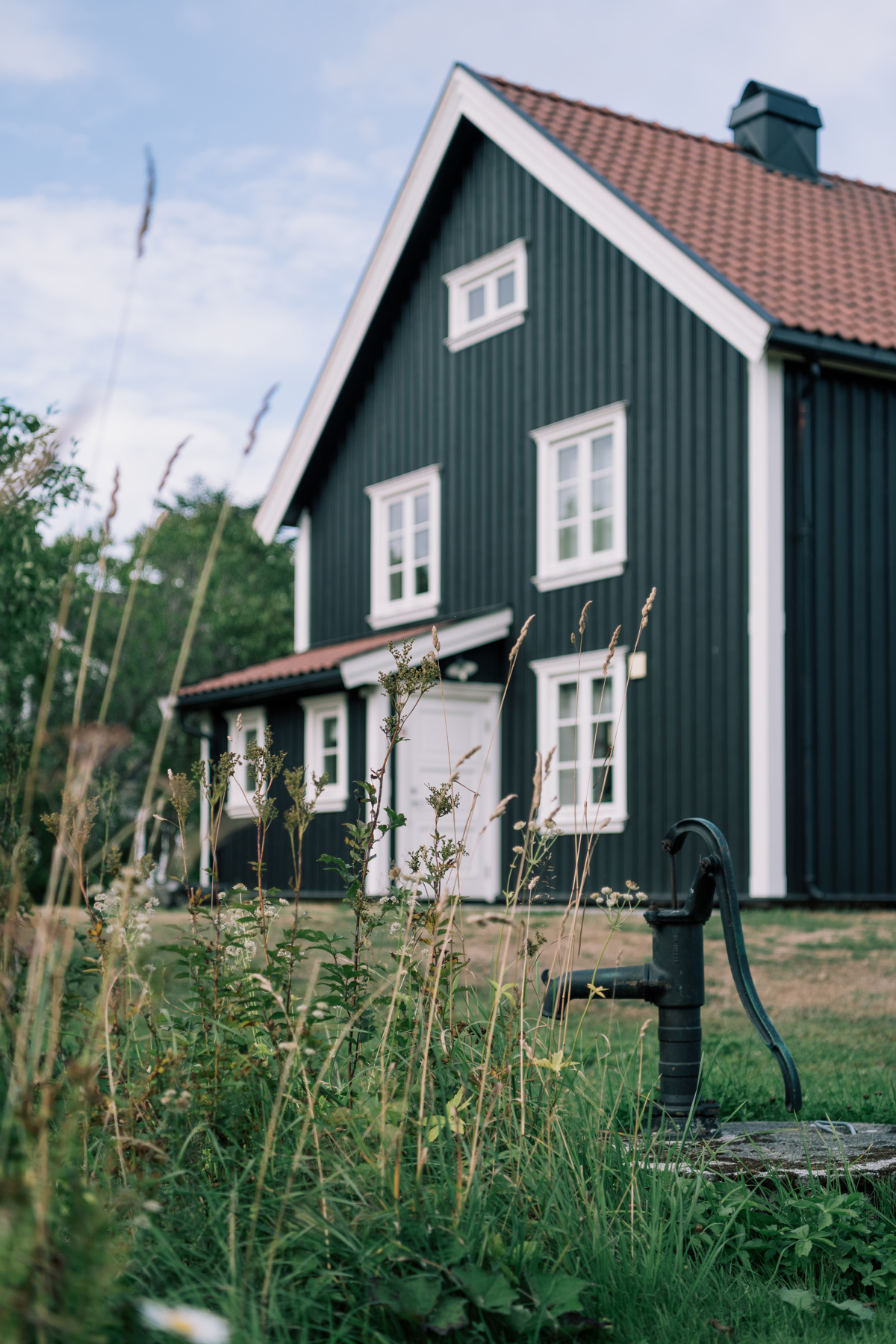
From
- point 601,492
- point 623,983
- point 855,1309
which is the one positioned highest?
point 601,492

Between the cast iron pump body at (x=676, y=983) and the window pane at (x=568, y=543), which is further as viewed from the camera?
the window pane at (x=568, y=543)

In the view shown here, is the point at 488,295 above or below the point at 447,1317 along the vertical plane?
above

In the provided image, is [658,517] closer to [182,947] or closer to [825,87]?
[825,87]

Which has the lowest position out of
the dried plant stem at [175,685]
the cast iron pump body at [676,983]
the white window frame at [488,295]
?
the cast iron pump body at [676,983]

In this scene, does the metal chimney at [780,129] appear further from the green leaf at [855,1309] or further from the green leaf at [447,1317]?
the green leaf at [447,1317]

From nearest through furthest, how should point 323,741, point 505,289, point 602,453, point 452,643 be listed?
point 602,453 → point 452,643 → point 505,289 → point 323,741

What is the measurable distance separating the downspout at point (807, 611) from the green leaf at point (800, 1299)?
8.95 m

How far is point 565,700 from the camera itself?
13.7 m

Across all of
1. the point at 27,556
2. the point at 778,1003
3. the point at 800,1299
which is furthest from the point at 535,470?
the point at 800,1299

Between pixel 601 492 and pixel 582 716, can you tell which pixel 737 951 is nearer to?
pixel 601 492

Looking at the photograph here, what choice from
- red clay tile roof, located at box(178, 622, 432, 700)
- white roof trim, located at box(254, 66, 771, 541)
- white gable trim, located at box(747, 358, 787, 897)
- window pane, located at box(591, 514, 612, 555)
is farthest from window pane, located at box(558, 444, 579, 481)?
white gable trim, located at box(747, 358, 787, 897)

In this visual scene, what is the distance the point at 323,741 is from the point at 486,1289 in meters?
13.0

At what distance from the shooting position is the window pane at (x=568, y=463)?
44.9ft

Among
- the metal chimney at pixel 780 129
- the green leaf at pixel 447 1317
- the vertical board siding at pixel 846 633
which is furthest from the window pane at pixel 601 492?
the green leaf at pixel 447 1317
